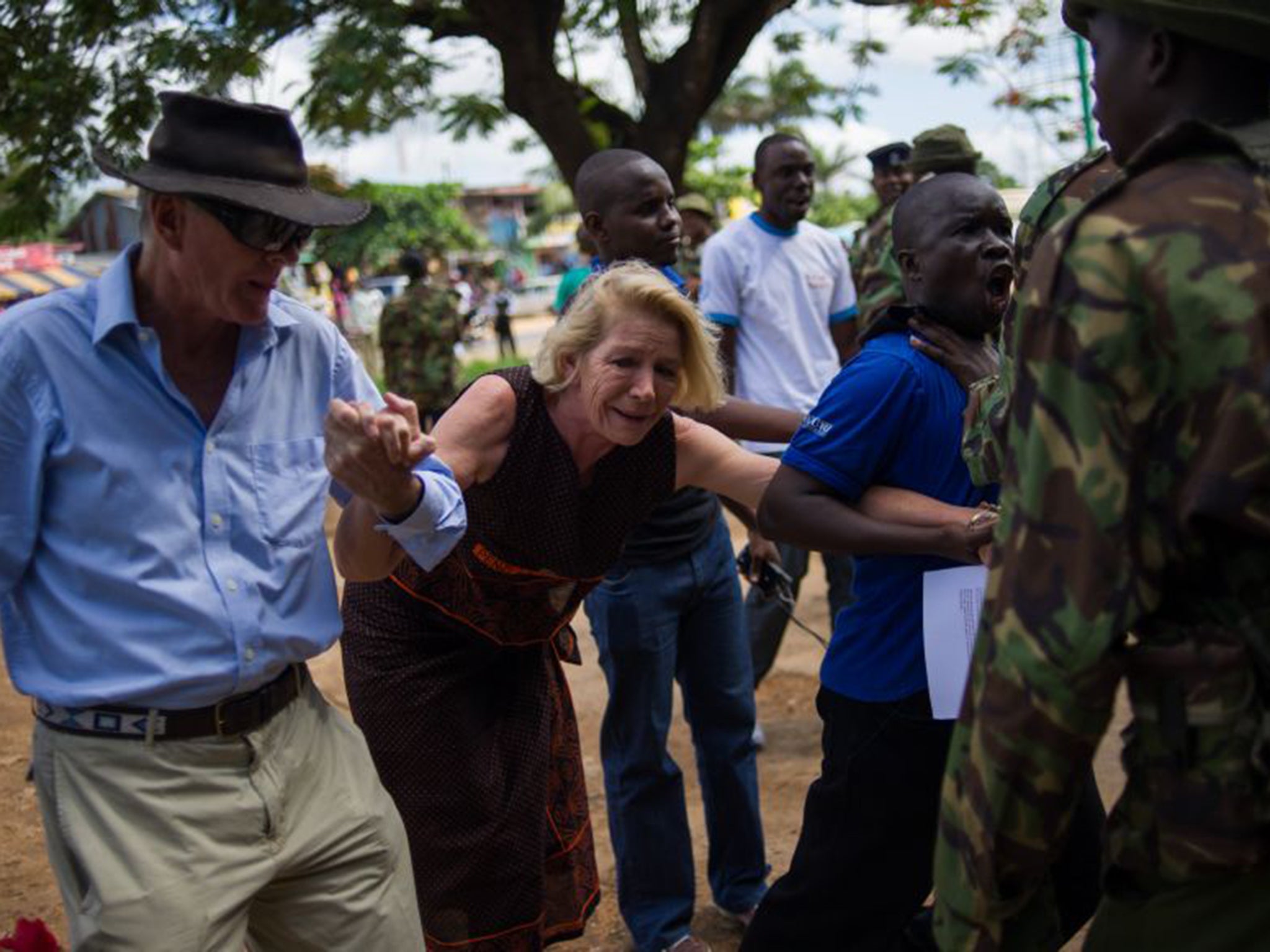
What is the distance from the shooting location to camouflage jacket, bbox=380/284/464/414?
42.7ft

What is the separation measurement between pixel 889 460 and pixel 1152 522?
134 centimetres

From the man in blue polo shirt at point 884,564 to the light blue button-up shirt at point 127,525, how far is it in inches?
30.2

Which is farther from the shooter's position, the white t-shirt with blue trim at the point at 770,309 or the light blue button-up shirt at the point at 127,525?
the white t-shirt with blue trim at the point at 770,309

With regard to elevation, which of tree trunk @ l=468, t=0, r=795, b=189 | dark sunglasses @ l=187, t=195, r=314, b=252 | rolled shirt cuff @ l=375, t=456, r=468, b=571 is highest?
tree trunk @ l=468, t=0, r=795, b=189

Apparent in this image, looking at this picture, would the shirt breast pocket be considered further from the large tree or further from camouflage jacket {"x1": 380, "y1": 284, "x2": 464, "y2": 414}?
camouflage jacket {"x1": 380, "y1": 284, "x2": 464, "y2": 414}

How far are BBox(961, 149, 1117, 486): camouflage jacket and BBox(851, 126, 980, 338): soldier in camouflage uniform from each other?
3.23 metres

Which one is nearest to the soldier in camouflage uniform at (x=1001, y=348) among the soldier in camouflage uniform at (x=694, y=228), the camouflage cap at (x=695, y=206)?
the soldier in camouflage uniform at (x=694, y=228)

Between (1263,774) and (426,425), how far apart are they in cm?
1388

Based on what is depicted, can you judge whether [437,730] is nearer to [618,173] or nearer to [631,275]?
[631,275]

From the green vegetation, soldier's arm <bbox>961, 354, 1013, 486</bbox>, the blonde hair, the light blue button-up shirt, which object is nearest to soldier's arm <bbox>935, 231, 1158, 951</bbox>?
soldier's arm <bbox>961, 354, 1013, 486</bbox>

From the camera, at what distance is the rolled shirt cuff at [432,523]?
277 centimetres

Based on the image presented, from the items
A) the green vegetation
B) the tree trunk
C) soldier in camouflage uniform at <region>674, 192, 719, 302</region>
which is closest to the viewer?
the tree trunk

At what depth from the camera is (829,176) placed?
50.8 metres

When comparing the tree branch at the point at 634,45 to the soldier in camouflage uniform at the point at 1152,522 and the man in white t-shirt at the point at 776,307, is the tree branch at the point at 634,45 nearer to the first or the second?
the man in white t-shirt at the point at 776,307
